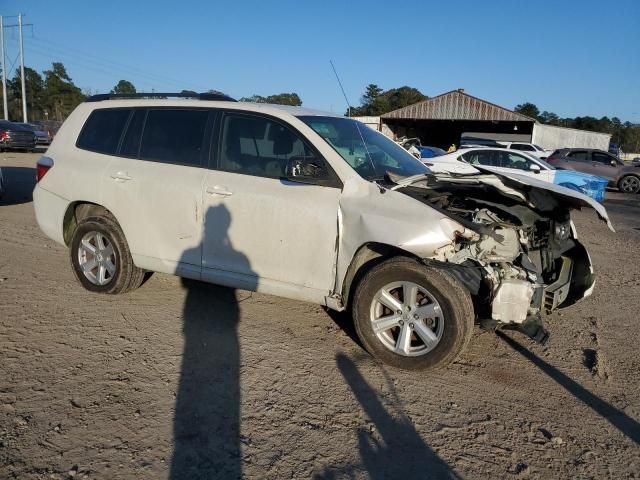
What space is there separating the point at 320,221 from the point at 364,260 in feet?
1.51

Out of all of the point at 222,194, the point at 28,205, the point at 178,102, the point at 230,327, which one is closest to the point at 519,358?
the point at 230,327

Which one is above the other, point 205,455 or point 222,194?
point 222,194

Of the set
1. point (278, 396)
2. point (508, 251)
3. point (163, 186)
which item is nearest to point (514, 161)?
point (508, 251)

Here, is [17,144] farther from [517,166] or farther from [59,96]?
[59,96]

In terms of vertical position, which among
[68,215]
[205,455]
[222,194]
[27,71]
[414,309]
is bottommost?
[205,455]

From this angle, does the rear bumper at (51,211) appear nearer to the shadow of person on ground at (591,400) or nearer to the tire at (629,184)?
the shadow of person on ground at (591,400)

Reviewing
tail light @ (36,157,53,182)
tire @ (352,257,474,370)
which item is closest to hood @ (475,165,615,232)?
tire @ (352,257,474,370)

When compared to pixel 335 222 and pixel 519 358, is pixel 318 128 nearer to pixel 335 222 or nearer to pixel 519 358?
pixel 335 222

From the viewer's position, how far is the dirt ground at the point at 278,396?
2.60 meters

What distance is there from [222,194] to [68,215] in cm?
202

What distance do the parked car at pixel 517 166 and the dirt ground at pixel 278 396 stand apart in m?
8.80

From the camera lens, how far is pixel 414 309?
3502 millimetres

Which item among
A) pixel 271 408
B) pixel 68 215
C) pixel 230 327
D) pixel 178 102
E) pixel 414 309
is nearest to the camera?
pixel 271 408

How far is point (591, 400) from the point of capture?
3.32m
